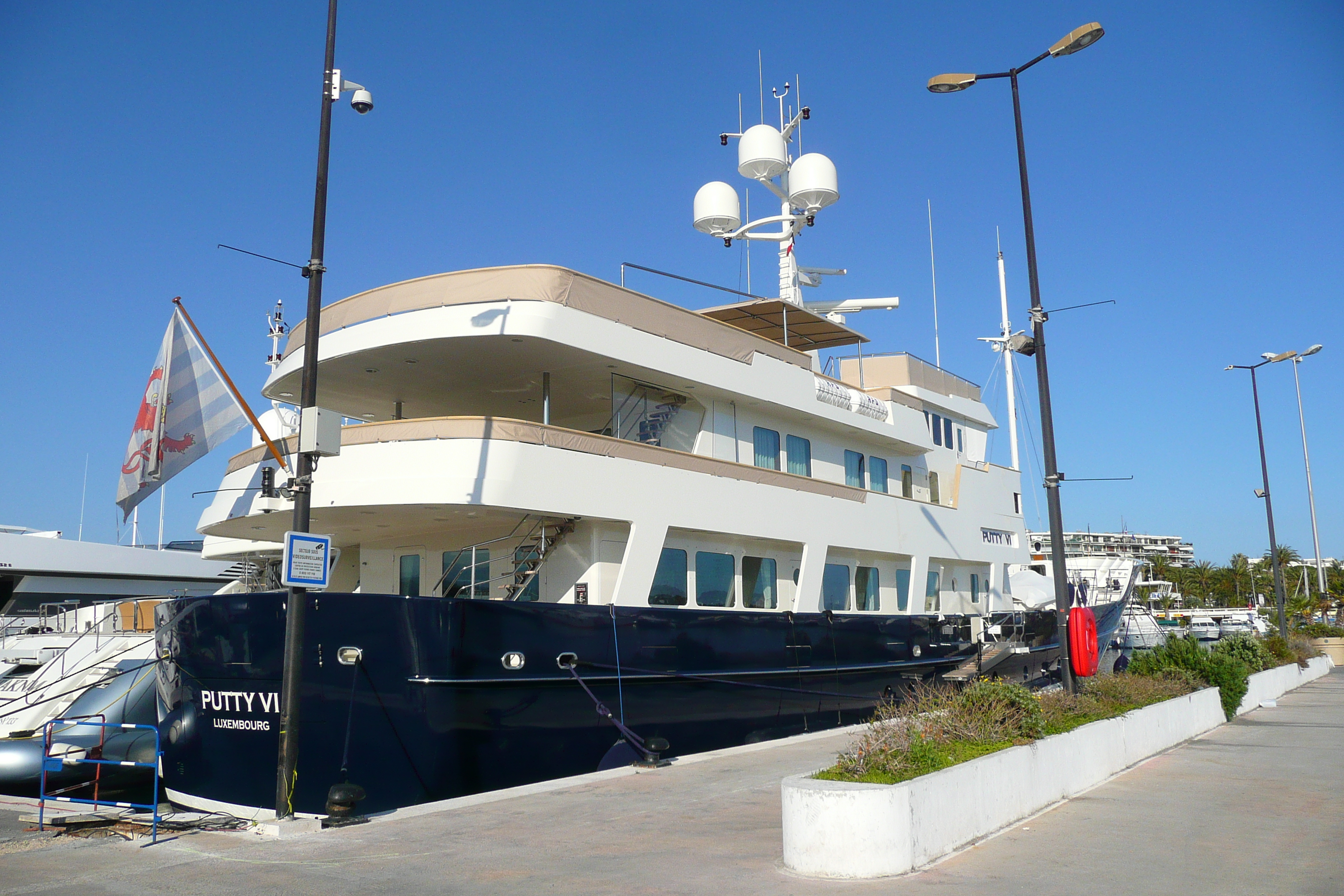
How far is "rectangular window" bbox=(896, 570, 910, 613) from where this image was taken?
1783 cm

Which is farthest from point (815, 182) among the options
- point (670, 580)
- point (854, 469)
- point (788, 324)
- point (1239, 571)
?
point (1239, 571)

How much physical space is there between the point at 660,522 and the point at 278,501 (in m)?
4.49

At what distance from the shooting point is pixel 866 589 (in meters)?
16.9

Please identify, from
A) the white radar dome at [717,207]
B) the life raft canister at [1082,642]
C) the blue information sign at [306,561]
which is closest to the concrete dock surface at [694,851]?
the life raft canister at [1082,642]

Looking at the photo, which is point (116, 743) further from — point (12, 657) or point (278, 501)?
point (12, 657)

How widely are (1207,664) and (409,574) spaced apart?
11.6 metres

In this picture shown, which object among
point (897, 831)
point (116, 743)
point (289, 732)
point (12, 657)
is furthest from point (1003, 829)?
point (12, 657)

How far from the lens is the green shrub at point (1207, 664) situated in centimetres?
1451

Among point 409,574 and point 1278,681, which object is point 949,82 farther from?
point 1278,681

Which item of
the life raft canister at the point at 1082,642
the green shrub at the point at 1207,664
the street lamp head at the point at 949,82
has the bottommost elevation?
the green shrub at the point at 1207,664

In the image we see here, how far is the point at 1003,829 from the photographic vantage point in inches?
297

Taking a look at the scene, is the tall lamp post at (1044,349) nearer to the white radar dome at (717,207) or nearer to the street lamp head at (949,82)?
the street lamp head at (949,82)

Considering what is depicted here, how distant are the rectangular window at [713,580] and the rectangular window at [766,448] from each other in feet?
6.41

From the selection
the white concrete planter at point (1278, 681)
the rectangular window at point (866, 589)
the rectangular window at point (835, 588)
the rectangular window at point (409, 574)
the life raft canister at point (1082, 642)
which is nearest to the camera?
the life raft canister at point (1082, 642)
